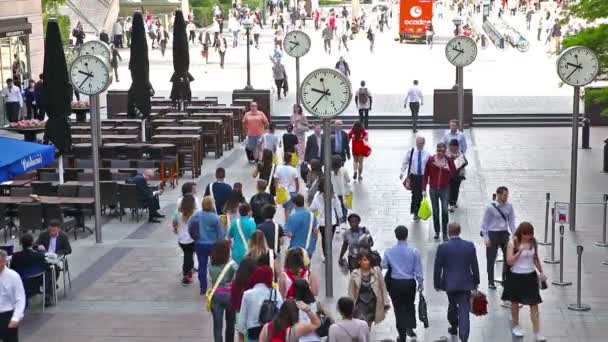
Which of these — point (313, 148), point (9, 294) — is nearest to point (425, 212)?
point (313, 148)

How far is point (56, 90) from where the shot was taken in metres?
23.7

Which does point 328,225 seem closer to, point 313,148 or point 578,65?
point 578,65

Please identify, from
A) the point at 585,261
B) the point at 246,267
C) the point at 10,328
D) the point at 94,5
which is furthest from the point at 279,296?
the point at 94,5

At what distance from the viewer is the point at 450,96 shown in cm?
3553

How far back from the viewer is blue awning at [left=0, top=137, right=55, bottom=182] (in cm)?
1888

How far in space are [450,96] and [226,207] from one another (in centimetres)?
1860

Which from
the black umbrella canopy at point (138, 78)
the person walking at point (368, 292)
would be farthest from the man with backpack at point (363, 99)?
the person walking at point (368, 292)

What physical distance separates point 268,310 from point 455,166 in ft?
34.4

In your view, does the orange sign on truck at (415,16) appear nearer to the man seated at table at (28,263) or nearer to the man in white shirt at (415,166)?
the man in white shirt at (415,166)

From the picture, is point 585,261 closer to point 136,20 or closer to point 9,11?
point 136,20

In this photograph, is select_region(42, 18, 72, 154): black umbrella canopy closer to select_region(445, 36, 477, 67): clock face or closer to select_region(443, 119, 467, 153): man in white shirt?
select_region(443, 119, 467, 153): man in white shirt

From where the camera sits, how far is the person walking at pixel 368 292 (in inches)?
541

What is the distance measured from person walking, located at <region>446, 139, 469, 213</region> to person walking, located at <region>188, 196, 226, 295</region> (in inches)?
252

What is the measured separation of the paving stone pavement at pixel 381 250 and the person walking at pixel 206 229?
863mm
